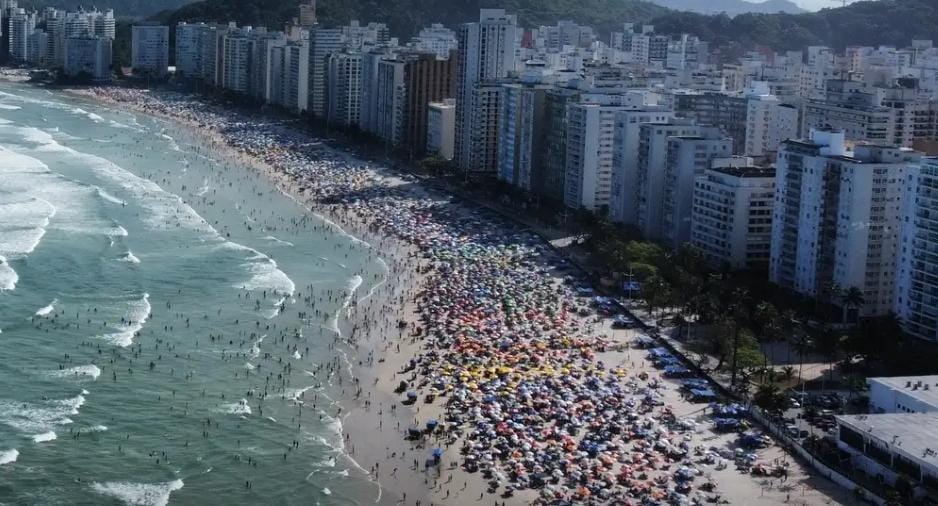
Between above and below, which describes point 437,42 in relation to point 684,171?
above

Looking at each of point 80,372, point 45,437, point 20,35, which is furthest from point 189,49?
point 45,437

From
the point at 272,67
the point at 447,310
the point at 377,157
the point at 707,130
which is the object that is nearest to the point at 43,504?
the point at 447,310

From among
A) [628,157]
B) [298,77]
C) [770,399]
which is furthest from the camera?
[298,77]

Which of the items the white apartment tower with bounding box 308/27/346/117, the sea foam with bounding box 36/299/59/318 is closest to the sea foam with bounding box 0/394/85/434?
the sea foam with bounding box 36/299/59/318

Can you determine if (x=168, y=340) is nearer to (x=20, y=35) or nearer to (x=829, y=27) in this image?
(x=829, y=27)

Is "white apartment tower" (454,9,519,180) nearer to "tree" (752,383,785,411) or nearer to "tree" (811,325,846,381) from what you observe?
"tree" (811,325,846,381)

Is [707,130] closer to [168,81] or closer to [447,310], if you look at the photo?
[447,310]

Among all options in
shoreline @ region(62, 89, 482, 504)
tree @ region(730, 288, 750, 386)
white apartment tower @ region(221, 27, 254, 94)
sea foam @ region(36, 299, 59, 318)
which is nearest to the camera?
shoreline @ region(62, 89, 482, 504)
